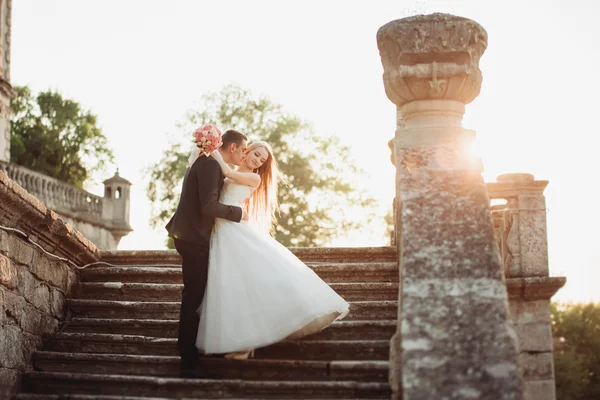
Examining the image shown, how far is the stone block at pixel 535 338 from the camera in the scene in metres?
6.80

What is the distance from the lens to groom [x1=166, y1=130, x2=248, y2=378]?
5855mm

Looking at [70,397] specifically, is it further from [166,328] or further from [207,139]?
[207,139]

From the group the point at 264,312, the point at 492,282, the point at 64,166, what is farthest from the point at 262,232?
the point at 64,166

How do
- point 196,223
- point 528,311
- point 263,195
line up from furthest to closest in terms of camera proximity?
point 528,311 → point 263,195 → point 196,223

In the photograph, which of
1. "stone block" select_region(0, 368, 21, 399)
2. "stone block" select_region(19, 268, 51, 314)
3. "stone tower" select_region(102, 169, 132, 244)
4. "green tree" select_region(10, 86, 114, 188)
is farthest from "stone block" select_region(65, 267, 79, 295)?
"green tree" select_region(10, 86, 114, 188)

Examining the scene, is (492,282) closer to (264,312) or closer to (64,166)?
(264,312)

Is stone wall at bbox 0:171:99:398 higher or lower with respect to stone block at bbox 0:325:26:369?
higher

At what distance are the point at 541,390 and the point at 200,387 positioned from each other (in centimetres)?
279

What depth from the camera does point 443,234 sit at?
4.31 m

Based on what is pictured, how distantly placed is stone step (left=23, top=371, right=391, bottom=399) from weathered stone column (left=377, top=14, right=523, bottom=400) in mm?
1166

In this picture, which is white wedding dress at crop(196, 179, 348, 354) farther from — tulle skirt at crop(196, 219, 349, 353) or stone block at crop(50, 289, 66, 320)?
stone block at crop(50, 289, 66, 320)

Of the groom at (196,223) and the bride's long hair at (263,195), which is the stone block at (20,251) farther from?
the bride's long hair at (263,195)

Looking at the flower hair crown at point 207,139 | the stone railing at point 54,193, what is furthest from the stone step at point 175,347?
the stone railing at point 54,193

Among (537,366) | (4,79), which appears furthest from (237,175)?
(4,79)
